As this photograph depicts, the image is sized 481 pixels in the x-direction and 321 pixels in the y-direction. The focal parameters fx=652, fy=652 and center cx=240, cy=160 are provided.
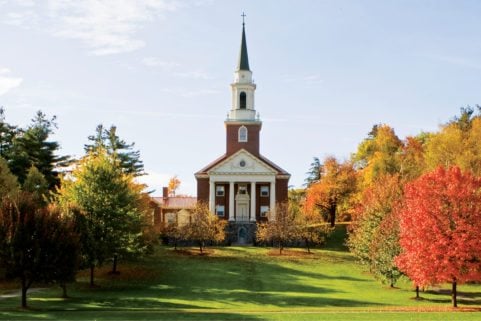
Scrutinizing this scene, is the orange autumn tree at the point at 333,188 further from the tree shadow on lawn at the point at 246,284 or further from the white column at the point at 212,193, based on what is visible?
the tree shadow on lawn at the point at 246,284

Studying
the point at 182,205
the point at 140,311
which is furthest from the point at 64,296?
the point at 182,205

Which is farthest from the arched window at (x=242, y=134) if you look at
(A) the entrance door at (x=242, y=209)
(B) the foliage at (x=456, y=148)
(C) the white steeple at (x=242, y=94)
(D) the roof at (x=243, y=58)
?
(B) the foliage at (x=456, y=148)

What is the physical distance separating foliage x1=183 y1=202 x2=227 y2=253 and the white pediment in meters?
10.1

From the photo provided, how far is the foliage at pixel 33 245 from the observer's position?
29.4 metres

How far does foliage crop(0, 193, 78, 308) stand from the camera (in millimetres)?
29438

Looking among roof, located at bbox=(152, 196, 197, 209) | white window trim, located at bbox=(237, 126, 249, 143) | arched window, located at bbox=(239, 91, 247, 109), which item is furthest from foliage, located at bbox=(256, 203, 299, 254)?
roof, located at bbox=(152, 196, 197, 209)

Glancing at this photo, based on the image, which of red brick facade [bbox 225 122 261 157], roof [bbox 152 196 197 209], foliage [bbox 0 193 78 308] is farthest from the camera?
roof [bbox 152 196 197 209]

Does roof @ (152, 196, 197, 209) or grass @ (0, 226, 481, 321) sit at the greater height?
roof @ (152, 196, 197, 209)

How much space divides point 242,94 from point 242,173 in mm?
9196

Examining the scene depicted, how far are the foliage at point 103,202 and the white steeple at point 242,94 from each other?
34.7 metres

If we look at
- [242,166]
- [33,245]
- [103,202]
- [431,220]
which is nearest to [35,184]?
[103,202]

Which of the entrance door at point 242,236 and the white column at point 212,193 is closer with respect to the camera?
the entrance door at point 242,236

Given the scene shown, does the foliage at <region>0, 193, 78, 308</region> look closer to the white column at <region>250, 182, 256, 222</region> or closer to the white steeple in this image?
the white column at <region>250, 182, 256, 222</region>

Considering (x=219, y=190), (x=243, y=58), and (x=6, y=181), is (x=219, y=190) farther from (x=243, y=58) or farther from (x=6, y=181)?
(x=6, y=181)
